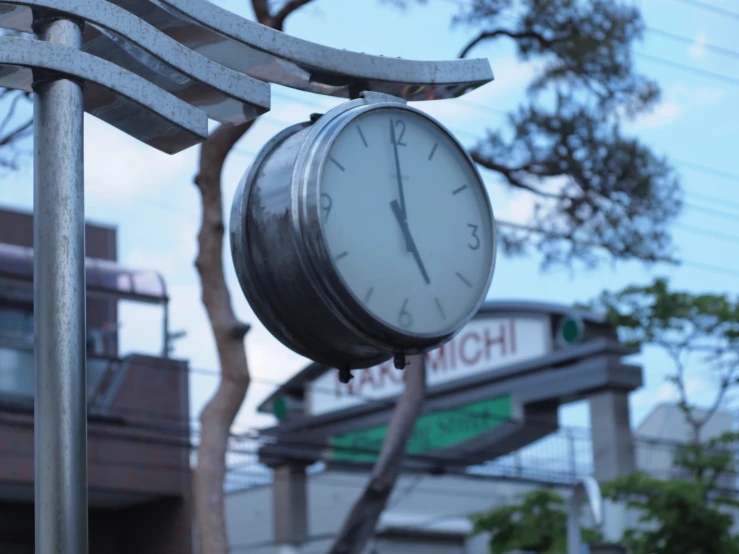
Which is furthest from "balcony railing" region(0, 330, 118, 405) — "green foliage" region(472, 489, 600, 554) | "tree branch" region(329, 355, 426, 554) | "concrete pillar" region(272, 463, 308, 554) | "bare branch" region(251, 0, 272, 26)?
"bare branch" region(251, 0, 272, 26)

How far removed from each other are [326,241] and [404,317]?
254 millimetres

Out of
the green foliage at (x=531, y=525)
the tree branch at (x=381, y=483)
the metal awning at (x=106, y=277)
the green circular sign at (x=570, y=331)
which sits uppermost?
the metal awning at (x=106, y=277)

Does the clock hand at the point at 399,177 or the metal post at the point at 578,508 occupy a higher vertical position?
the clock hand at the point at 399,177

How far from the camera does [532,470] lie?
60.2ft

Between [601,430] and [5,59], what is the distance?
14859 millimetres

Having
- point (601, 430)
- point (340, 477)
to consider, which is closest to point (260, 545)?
point (340, 477)

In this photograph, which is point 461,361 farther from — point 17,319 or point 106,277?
point 17,319

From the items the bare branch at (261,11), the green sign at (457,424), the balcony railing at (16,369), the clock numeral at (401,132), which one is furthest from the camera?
the green sign at (457,424)

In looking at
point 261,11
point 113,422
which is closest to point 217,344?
point 261,11

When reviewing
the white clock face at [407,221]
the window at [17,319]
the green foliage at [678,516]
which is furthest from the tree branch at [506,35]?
the white clock face at [407,221]

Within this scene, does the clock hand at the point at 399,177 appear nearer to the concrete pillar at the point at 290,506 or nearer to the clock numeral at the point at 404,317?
the clock numeral at the point at 404,317

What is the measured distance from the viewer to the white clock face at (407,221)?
245 centimetres

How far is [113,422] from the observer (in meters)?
15.7

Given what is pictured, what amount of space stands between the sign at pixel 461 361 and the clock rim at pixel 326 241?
14051mm
